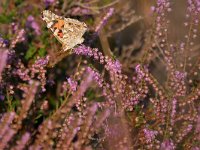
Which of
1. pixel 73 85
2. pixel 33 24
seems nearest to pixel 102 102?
pixel 73 85

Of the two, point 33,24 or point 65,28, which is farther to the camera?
point 33,24

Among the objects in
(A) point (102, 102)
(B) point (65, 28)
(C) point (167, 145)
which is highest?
(B) point (65, 28)

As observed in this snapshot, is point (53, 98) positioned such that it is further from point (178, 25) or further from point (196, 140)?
point (178, 25)

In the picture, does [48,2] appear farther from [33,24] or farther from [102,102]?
[102,102]

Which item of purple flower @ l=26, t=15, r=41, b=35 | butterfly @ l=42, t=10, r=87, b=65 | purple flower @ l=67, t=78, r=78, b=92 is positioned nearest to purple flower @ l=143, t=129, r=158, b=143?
purple flower @ l=67, t=78, r=78, b=92

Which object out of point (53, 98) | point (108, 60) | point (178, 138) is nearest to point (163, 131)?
point (178, 138)
